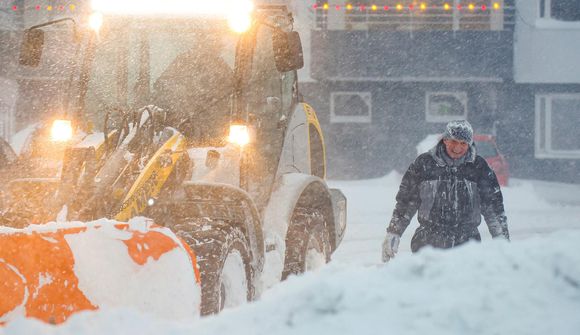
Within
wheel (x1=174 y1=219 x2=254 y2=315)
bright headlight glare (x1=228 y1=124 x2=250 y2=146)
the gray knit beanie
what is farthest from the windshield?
the gray knit beanie

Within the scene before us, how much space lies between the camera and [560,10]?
26391mm

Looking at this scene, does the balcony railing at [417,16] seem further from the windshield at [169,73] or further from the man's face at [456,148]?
the man's face at [456,148]

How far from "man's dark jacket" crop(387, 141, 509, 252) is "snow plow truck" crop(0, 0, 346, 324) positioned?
1102 mm

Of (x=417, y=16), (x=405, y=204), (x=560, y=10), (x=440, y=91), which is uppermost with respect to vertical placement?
(x=560, y=10)

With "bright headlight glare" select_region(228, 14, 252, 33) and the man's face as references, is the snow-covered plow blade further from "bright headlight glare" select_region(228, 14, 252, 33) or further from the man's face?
"bright headlight glare" select_region(228, 14, 252, 33)

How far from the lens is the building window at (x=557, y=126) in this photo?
2622 cm

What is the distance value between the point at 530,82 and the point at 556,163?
8.35 feet

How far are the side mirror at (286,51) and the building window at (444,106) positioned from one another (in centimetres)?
2004

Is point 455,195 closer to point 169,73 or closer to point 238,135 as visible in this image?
point 238,135

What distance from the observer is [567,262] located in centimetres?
409

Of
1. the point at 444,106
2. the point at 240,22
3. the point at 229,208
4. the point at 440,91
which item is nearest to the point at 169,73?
the point at 240,22

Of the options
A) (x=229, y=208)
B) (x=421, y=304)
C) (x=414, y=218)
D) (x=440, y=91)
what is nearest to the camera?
(x=421, y=304)

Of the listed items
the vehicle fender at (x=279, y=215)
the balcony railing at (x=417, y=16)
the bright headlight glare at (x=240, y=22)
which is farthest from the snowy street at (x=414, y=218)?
the balcony railing at (x=417, y=16)

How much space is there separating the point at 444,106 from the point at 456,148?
2032 cm
